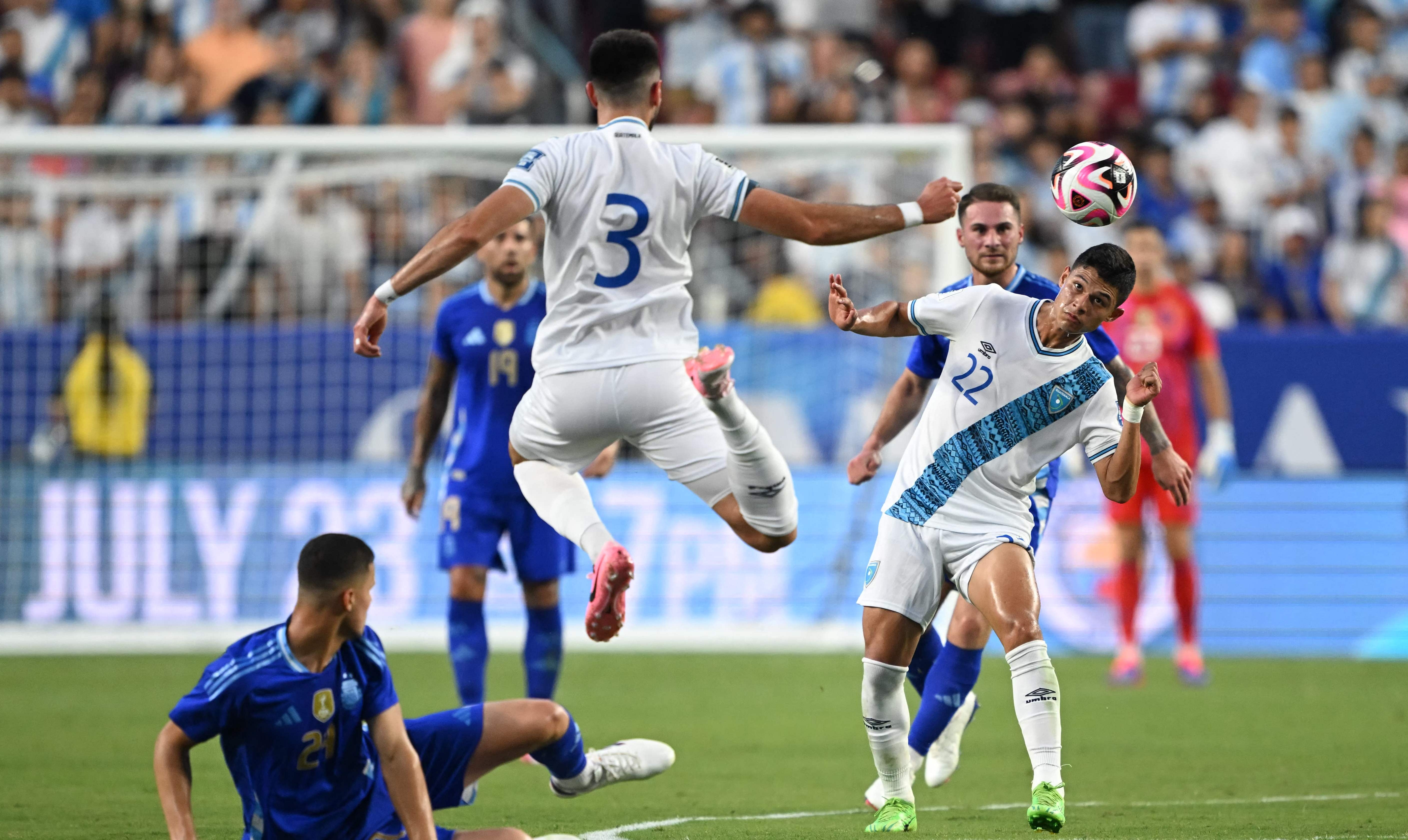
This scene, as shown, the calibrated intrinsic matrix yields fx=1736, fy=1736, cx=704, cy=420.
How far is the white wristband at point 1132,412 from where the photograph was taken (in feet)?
18.8

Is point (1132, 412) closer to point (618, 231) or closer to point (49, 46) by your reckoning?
point (618, 231)

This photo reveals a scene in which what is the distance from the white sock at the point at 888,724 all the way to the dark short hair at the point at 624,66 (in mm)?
2222

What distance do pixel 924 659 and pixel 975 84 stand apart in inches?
459

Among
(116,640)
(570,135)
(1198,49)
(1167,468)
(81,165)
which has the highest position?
(1198,49)

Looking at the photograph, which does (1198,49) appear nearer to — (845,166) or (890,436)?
(845,166)

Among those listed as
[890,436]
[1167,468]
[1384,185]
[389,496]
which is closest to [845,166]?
[389,496]

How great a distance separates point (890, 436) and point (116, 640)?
26.7 ft

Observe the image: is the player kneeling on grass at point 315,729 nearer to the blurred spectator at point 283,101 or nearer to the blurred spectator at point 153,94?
the blurred spectator at point 283,101

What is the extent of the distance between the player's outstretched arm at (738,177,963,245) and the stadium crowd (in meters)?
8.12

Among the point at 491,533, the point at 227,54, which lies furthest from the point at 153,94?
the point at 491,533

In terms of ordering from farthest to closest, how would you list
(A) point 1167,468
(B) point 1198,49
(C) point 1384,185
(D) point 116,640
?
(B) point 1198,49, (C) point 1384,185, (D) point 116,640, (A) point 1167,468

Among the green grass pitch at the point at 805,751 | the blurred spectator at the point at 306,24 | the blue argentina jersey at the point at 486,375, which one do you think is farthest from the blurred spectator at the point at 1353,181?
the blue argentina jersey at the point at 486,375

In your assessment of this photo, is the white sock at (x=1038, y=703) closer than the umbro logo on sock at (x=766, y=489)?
Yes

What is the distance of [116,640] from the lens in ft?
42.8
